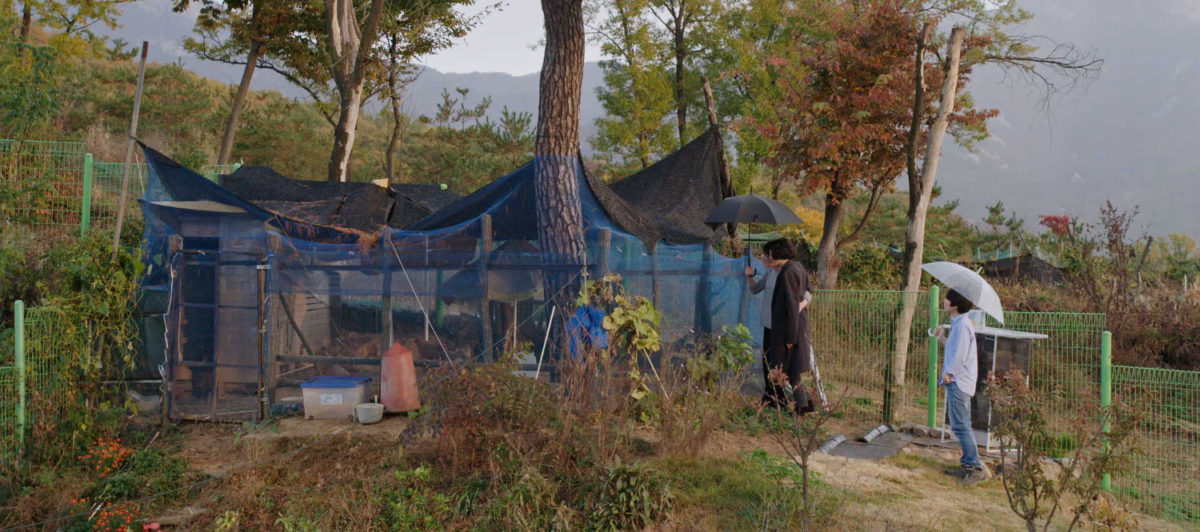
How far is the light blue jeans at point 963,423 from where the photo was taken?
19.5 ft

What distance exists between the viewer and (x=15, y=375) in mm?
5906

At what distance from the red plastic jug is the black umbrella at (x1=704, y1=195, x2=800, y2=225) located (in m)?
3.84

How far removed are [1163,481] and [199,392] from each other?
842cm

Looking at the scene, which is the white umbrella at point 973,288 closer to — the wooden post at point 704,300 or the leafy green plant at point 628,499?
Result: the wooden post at point 704,300

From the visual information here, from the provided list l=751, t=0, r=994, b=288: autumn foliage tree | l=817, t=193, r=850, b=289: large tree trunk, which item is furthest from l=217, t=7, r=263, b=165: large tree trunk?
l=817, t=193, r=850, b=289: large tree trunk

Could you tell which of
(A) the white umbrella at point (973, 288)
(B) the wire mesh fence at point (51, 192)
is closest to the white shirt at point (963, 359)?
(A) the white umbrella at point (973, 288)

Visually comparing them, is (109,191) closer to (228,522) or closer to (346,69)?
(346,69)

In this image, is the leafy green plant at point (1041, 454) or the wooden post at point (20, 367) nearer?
the leafy green plant at point (1041, 454)

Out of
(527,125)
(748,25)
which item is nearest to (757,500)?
(748,25)

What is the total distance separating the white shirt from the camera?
19.8 ft

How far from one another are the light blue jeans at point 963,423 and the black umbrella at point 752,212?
2.87 meters

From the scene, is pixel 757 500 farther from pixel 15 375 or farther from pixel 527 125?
pixel 527 125

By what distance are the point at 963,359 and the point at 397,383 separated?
4.93m

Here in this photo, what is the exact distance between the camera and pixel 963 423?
19.6 ft
